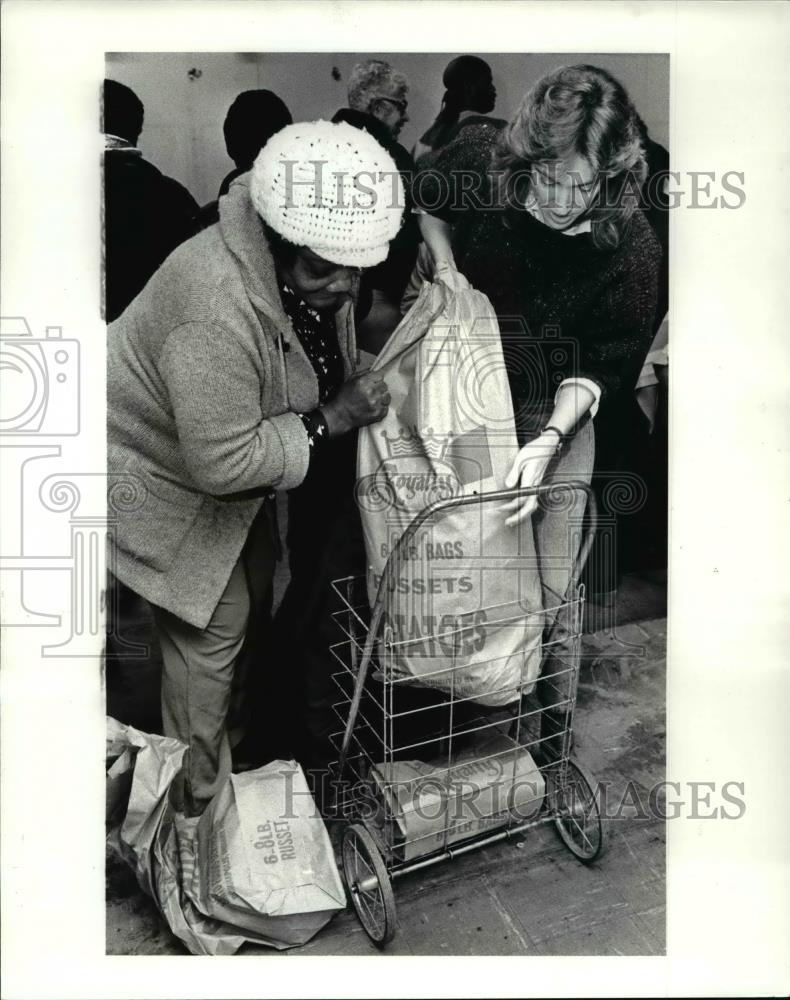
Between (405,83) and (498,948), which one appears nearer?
(405,83)

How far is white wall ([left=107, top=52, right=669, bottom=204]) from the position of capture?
212 cm

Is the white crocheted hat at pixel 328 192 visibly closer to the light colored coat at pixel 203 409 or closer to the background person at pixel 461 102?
the light colored coat at pixel 203 409

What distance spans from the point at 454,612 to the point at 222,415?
2.16 ft

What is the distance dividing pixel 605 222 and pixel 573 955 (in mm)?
1625

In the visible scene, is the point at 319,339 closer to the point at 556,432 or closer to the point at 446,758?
the point at 556,432

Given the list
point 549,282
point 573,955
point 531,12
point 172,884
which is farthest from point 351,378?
point 573,955

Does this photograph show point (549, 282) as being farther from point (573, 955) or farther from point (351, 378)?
point (573, 955)

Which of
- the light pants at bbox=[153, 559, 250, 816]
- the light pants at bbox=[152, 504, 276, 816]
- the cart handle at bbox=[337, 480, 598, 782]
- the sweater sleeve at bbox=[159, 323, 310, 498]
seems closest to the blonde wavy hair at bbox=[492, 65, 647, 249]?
the cart handle at bbox=[337, 480, 598, 782]

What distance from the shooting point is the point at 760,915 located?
227cm

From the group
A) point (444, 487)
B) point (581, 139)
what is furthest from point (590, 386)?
point (581, 139)

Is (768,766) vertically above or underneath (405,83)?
underneath

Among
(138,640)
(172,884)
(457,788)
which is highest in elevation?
(138,640)

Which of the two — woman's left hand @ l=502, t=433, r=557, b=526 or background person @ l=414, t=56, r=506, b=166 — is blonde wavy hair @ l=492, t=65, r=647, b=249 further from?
woman's left hand @ l=502, t=433, r=557, b=526

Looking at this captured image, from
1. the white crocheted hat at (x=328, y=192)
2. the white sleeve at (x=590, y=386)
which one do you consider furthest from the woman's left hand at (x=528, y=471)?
the white crocheted hat at (x=328, y=192)
